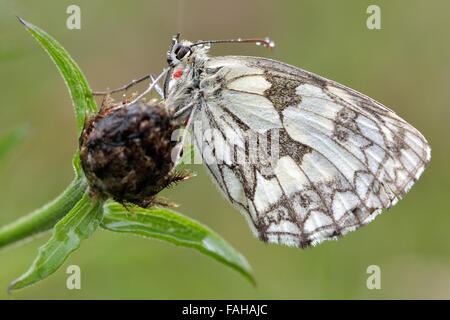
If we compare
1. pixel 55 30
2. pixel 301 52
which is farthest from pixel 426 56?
pixel 55 30

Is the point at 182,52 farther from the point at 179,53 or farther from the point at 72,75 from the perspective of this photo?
the point at 72,75

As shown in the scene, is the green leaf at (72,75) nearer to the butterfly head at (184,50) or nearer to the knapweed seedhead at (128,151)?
the knapweed seedhead at (128,151)

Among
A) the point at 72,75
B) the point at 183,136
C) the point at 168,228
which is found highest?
the point at 72,75

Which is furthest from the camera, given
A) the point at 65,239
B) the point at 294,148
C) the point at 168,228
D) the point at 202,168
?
the point at 202,168

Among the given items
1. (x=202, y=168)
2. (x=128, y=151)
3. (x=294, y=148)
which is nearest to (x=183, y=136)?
(x=128, y=151)

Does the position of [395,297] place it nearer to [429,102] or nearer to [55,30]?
[429,102]

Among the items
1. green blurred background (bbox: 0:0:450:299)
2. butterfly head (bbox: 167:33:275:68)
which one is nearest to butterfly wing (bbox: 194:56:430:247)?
butterfly head (bbox: 167:33:275:68)

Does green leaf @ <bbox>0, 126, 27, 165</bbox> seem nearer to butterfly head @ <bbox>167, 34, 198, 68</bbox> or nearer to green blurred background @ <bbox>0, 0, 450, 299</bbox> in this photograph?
green blurred background @ <bbox>0, 0, 450, 299</bbox>
